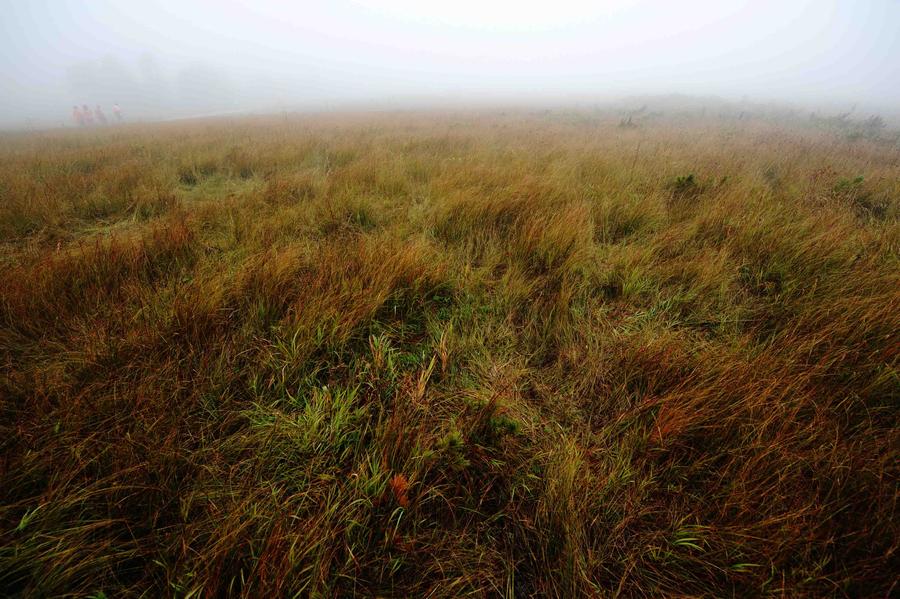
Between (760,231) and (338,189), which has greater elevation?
(338,189)

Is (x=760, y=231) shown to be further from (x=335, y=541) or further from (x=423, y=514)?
(x=335, y=541)

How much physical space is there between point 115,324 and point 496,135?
1010 centimetres

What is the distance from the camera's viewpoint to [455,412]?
1.50 metres

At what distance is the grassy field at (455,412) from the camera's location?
1.02m

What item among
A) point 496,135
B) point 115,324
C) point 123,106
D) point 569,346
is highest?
point 123,106

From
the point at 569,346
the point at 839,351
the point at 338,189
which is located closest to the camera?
the point at 839,351

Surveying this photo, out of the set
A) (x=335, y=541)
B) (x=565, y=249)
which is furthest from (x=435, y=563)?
(x=565, y=249)

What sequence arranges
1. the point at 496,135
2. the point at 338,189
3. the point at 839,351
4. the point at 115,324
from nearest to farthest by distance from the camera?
the point at 839,351 < the point at 115,324 < the point at 338,189 < the point at 496,135

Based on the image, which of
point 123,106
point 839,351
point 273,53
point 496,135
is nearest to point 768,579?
point 839,351

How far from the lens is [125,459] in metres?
1.15

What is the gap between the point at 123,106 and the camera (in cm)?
4869

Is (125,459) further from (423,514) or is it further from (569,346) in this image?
(569,346)

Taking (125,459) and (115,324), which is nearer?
(125,459)

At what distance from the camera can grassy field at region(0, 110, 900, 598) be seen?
102 centimetres
